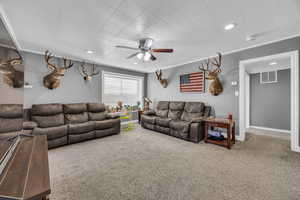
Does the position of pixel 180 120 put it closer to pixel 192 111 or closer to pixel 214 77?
pixel 192 111

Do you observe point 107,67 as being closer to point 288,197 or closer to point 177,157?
point 177,157

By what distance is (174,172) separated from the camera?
196 cm

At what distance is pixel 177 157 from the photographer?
2.46 metres

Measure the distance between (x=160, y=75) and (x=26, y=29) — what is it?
13.4 ft

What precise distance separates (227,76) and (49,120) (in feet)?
17.3

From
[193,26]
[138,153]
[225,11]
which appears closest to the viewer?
[225,11]

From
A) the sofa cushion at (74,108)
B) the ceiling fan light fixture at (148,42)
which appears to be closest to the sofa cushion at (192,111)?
the ceiling fan light fixture at (148,42)

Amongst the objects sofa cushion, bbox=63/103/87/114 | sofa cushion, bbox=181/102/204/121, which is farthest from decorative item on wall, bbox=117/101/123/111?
sofa cushion, bbox=181/102/204/121

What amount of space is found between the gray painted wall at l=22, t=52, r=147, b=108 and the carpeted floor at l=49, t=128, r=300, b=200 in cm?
177

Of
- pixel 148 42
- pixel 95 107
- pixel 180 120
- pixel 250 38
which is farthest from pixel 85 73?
pixel 250 38

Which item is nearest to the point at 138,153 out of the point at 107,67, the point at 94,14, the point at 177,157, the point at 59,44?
the point at 177,157

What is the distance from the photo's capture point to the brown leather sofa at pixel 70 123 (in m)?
2.90

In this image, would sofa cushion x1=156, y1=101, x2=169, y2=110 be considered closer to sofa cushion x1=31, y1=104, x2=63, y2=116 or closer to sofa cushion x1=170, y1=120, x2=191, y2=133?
sofa cushion x1=170, y1=120, x2=191, y2=133

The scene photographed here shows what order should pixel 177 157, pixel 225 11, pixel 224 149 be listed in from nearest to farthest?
pixel 225 11, pixel 177 157, pixel 224 149
